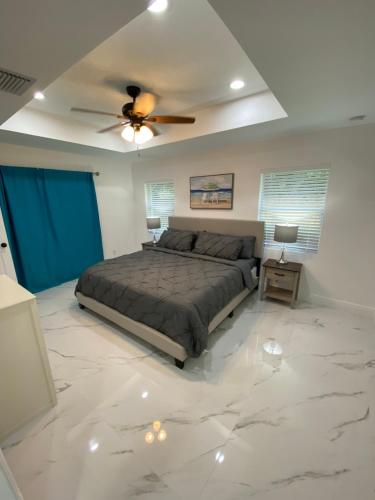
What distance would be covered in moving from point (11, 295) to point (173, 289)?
4.31 feet

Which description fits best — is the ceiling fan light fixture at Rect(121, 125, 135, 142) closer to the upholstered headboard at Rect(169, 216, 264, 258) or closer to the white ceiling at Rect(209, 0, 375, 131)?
the white ceiling at Rect(209, 0, 375, 131)

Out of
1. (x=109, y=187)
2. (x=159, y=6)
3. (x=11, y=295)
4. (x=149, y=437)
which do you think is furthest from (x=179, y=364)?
(x=109, y=187)

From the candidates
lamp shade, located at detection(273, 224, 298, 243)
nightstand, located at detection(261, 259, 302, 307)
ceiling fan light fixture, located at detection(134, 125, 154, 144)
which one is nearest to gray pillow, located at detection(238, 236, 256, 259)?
nightstand, located at detection(261, 259, 302, 307)

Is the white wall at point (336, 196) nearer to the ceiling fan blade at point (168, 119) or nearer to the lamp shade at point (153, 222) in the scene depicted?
the ceiling fan blade at point (168, 119)

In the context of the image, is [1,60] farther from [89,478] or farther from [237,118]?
[89,478]

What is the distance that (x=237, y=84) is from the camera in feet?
6.90

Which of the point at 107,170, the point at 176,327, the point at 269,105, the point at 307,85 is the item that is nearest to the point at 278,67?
the point at 307,85

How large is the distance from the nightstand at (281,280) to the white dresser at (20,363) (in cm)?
274

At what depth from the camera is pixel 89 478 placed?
1202 millimetres

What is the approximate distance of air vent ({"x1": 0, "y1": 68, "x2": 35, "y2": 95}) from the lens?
136 centimetres

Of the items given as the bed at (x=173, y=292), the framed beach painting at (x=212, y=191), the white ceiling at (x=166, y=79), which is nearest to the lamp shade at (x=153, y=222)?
the framed beach painting at (x=212, y=191)

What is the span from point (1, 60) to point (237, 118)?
2.20 meters

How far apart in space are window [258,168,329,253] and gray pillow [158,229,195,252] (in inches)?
50.0

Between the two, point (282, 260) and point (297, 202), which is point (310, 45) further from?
point (282, 260)
